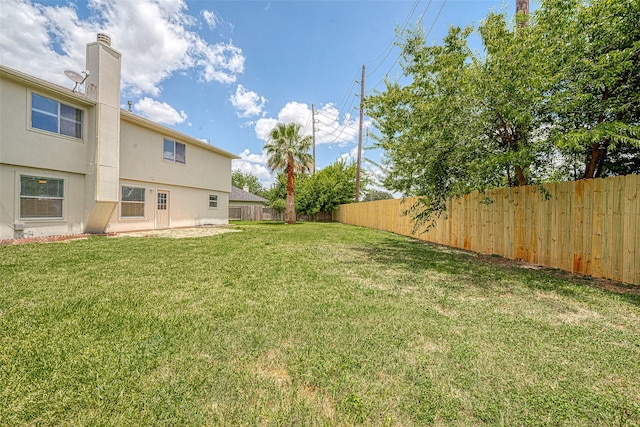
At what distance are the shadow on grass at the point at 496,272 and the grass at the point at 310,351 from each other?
0.46ft

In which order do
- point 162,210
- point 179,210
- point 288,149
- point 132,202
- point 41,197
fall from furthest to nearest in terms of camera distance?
1. point 288,149
2. point 179,210
3. point 162,210
4. point 132,202
5. point 41,197

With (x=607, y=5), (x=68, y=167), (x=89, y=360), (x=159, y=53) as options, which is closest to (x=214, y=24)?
(x=159, y=53)

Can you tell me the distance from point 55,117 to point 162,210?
207 inches

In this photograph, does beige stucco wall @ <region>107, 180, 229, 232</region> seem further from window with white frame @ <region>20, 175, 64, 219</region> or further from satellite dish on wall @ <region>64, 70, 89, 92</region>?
satellite dish on wall @ <region>64, 70, 89, 92</region>

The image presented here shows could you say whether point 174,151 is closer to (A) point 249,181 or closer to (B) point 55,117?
(B) point 55,117

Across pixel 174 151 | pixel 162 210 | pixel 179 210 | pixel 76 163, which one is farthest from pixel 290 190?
pixel 76 163

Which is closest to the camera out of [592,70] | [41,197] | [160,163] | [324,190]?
[592,70]

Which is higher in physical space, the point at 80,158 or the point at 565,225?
the point at 80,158

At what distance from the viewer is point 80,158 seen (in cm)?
931

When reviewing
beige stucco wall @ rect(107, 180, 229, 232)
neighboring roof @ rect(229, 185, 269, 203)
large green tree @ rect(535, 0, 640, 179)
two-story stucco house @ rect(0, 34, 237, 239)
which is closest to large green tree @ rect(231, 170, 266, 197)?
neighboring roof @ rect(229, 185, 269, 203)

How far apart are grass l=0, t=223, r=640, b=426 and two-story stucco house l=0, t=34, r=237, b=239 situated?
548cm

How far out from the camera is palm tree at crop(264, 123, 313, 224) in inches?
754

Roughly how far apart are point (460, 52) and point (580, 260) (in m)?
5.84

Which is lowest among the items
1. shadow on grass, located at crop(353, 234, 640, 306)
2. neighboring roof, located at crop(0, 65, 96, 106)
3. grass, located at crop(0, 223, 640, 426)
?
grass, located at crop(0, 223, 640, 426)
